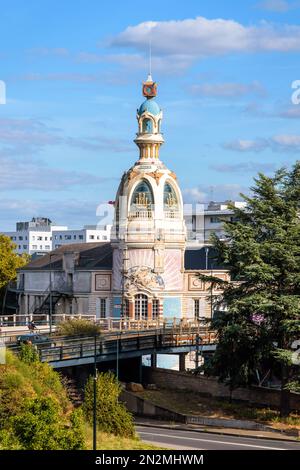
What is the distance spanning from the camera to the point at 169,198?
95500mm

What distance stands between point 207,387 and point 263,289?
9.64m

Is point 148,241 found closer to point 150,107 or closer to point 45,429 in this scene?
point 150,107

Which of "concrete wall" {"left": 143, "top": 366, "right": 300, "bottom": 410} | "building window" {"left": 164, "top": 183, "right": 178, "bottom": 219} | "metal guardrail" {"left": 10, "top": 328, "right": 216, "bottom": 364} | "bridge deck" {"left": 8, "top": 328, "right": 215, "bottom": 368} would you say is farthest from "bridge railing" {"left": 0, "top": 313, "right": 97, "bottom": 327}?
"concrete wall" {"left": 143, "top": 366, "right": 300, "bottom": 410}

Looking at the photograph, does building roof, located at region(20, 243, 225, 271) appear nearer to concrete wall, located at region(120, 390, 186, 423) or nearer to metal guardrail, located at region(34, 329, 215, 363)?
metal guardrail, located at region(34, 329, 215, 363)

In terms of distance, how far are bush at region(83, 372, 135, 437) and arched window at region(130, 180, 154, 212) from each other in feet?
123

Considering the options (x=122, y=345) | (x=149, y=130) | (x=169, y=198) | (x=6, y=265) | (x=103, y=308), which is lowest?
(x=122, y=345)

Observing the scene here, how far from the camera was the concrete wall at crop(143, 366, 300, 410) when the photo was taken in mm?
68500

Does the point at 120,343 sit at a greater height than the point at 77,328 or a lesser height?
lesser

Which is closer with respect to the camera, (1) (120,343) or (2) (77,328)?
(1) (120,343)

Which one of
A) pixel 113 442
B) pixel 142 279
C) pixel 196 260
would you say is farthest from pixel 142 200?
pixel 113 442

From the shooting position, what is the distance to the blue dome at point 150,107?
97.9 m

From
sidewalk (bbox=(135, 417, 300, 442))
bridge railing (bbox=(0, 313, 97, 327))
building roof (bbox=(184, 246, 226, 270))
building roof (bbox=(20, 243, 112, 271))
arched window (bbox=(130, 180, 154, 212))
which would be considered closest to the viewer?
sidewalk (bbox=(135, 417, 300, 442))

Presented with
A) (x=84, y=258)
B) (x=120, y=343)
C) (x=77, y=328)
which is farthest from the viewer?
(x=84, y=258)
